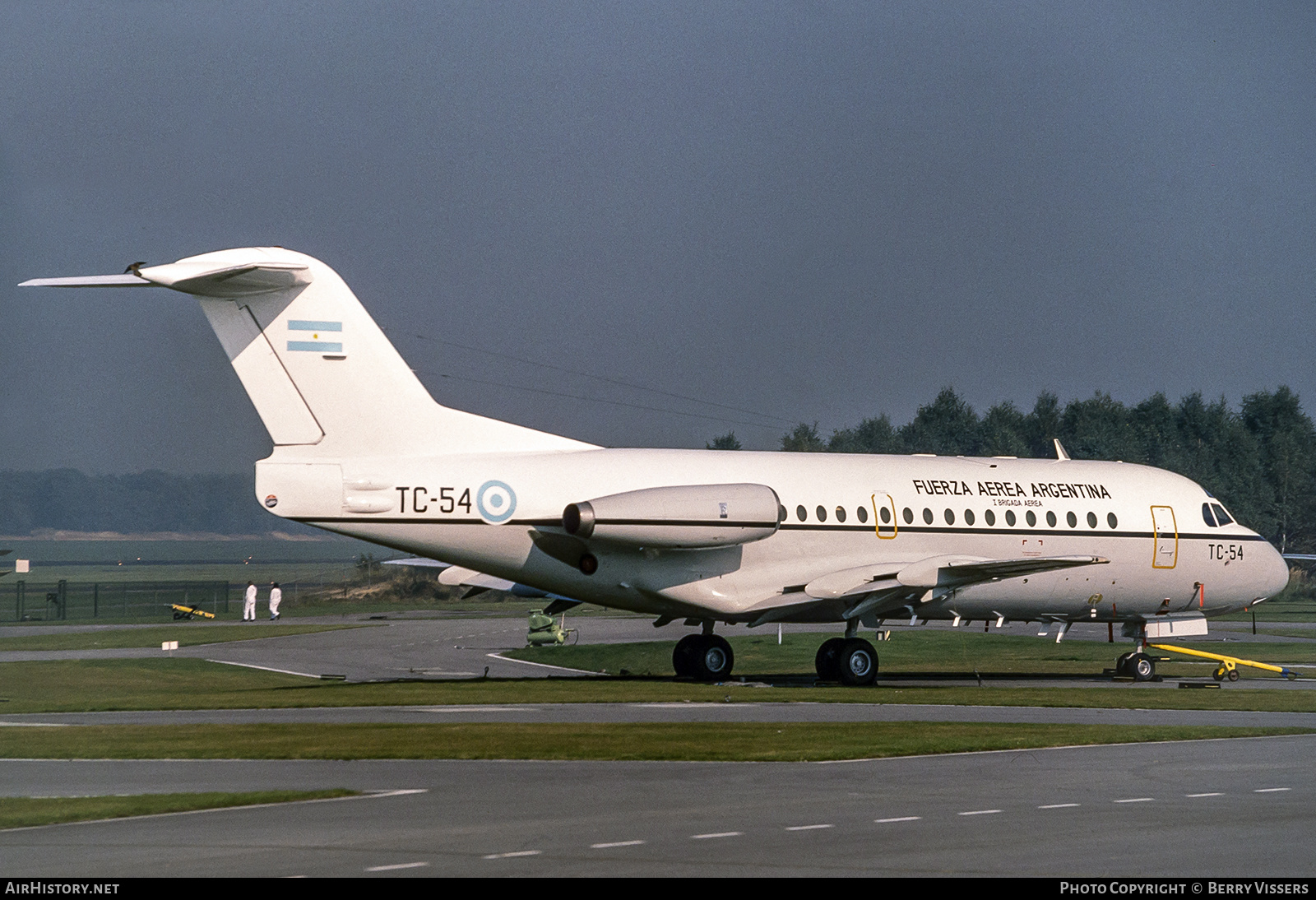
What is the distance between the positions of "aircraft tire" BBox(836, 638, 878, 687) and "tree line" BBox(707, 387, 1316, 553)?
2513 inches

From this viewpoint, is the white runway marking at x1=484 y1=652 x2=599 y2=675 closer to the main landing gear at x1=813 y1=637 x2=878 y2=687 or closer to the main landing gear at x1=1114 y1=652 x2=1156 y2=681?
the main landing gear at x1=813 y1=637 x2=878 y2=687

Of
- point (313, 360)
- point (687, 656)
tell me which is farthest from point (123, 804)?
point (687, 656)

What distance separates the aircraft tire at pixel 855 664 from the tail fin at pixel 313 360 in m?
8.71

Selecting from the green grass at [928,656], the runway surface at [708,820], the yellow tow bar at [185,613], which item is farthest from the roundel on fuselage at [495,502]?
the yellow tow bar at [185,613]

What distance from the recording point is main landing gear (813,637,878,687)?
1168 inches

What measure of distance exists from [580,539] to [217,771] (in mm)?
12570

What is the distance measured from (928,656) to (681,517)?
16.0m

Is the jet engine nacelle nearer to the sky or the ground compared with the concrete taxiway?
nearer to the sky

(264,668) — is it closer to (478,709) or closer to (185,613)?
(478,709)

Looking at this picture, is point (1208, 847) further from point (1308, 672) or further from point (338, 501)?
point (1308, 672)

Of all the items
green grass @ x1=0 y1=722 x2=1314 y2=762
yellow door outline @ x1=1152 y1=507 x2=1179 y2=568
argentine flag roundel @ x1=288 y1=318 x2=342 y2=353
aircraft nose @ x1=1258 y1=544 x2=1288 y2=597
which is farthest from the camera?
aircraft nose @ x1=1258 y1=544 x2=1288 y2=597

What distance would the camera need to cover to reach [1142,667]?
33375mm

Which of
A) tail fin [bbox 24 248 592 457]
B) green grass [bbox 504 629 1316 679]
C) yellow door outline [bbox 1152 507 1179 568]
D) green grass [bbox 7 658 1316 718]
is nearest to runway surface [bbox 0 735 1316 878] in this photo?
green grass [bbox 7 658 1316 718]
